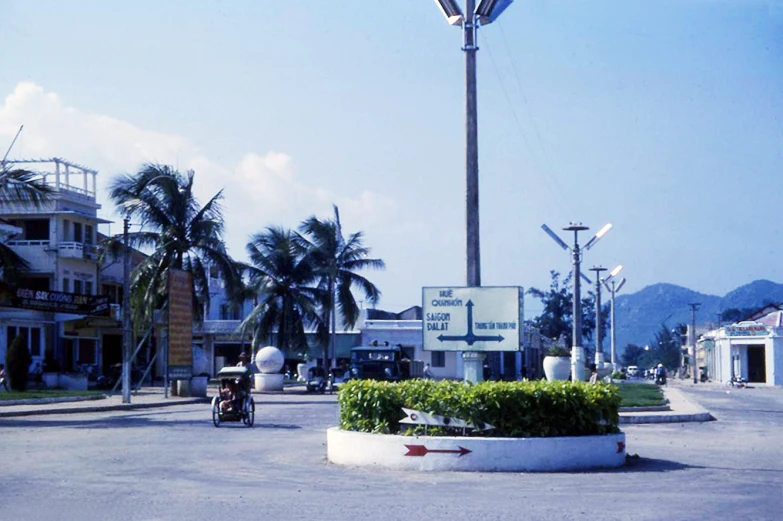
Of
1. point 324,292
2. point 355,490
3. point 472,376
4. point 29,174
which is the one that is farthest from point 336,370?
point 355,490

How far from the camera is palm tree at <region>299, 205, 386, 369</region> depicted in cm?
5931

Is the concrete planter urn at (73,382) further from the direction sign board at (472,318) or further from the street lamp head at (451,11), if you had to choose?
the street lamp head at (451,11)

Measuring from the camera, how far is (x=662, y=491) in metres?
12.7

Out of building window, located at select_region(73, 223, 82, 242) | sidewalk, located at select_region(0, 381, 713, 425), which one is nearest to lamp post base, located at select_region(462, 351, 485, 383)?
sidewalk, located at select_region(0, 381, 713, 425)

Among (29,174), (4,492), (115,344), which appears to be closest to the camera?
(4,492)

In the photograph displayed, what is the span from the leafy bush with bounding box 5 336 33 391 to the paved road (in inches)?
905

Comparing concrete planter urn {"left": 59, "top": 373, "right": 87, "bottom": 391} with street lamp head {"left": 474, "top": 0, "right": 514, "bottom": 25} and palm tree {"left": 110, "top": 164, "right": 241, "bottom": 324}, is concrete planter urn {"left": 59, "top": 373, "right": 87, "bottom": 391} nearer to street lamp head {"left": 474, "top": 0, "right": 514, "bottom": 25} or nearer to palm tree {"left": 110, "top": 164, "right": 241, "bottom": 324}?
palm tree {"left": 110, "top": 164, "right": 241, "bottom": 324}

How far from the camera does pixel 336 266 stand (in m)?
59.9

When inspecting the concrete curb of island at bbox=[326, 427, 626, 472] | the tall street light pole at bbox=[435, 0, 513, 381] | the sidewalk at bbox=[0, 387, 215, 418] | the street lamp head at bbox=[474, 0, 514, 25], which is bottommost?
the sidewalk at bbox=[0, 387, 215, 418]

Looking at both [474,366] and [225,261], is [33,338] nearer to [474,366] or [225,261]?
[225,261]

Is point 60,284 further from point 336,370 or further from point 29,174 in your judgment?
point 29,174

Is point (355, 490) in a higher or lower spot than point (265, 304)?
lower

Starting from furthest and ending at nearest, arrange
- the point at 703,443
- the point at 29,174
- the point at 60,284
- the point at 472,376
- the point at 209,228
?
the point at 60,284 < the point at 209,228 < the point at 29,174 < the point at 703,443 < the point at 472,376

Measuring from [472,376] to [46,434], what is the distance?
10459 millimetres
